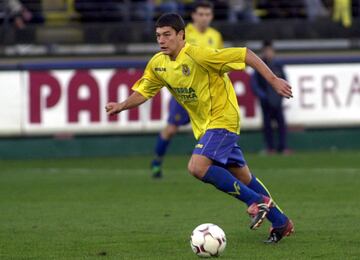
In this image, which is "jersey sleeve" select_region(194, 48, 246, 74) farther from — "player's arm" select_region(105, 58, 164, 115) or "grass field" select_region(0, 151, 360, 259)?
"grass field" select_region(0, 151, 360, 259)

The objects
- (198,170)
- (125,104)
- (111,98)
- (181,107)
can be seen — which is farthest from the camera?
(111,98)

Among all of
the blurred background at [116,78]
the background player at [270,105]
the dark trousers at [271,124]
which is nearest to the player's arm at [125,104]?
the blurred background at [116,78]

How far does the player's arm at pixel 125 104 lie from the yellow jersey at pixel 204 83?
40cm

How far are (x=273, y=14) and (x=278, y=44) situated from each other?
0.94 meters

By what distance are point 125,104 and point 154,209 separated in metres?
2.59

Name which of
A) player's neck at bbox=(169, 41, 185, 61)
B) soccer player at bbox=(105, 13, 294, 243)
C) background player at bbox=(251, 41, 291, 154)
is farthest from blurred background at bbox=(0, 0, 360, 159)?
player's neck at bbox=(169, 41, 185, 61)

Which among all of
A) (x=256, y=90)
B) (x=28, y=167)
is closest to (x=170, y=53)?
(x=28, y=167)

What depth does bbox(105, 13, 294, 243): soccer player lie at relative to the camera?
29.7 feet

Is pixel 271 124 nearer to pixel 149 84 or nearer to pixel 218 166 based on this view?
pixel 149 84

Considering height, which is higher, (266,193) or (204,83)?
(204,83)

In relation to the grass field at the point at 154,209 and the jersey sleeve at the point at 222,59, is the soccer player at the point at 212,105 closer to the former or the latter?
the jersey sleeve at the point at 222,59

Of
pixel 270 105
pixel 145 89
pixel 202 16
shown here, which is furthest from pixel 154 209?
pixel 270 105

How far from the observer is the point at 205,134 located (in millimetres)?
9328

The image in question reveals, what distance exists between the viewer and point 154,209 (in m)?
12.0
